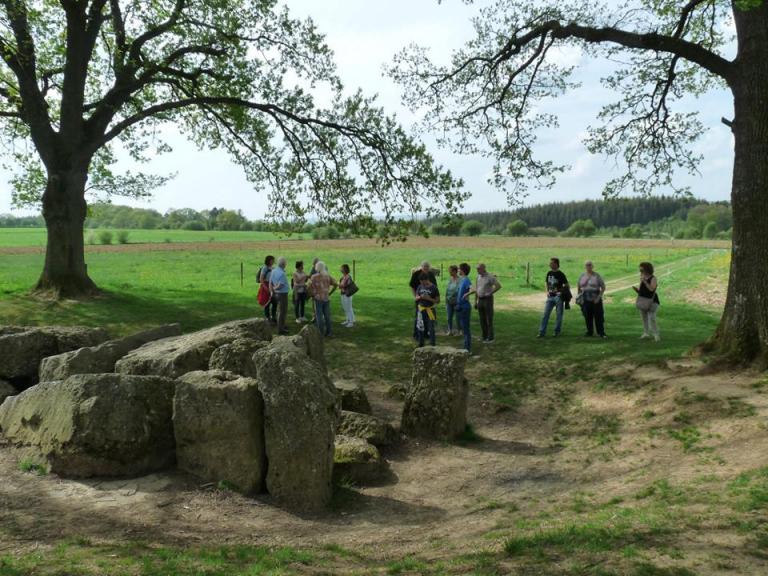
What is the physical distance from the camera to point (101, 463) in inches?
353

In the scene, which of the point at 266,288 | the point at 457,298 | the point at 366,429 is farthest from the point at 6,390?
the point at 457,298

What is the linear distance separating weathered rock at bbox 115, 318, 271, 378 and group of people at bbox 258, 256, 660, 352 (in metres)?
5.68

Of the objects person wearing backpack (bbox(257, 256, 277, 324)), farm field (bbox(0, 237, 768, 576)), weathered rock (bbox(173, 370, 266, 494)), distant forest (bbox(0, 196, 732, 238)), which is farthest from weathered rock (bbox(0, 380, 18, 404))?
distant forest (bbox(0, 196, 732, 238))

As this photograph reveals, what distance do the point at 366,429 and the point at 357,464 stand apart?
1.34m

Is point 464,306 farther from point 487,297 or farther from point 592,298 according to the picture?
point 592,298

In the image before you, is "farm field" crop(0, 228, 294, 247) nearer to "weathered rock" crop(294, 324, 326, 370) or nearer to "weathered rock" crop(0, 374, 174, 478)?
"weathered rock" crop(294, 324, 326, 370)

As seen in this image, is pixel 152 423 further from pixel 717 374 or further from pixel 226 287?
pixel 226 287

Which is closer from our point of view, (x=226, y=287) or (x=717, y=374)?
(x=717, y=374)

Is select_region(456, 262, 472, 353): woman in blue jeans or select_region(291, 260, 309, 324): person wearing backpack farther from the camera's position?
select_region(291, 260, 309, 324): person wearing backpack

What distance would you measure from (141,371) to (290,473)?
4351 mm

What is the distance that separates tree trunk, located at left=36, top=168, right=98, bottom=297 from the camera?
74.2 ft

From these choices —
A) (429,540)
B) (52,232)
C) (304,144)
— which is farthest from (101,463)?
(304,144)

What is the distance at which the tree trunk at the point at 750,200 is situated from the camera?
42.0 ft

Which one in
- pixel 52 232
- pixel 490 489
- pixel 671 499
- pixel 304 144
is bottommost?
pixel 490 489
